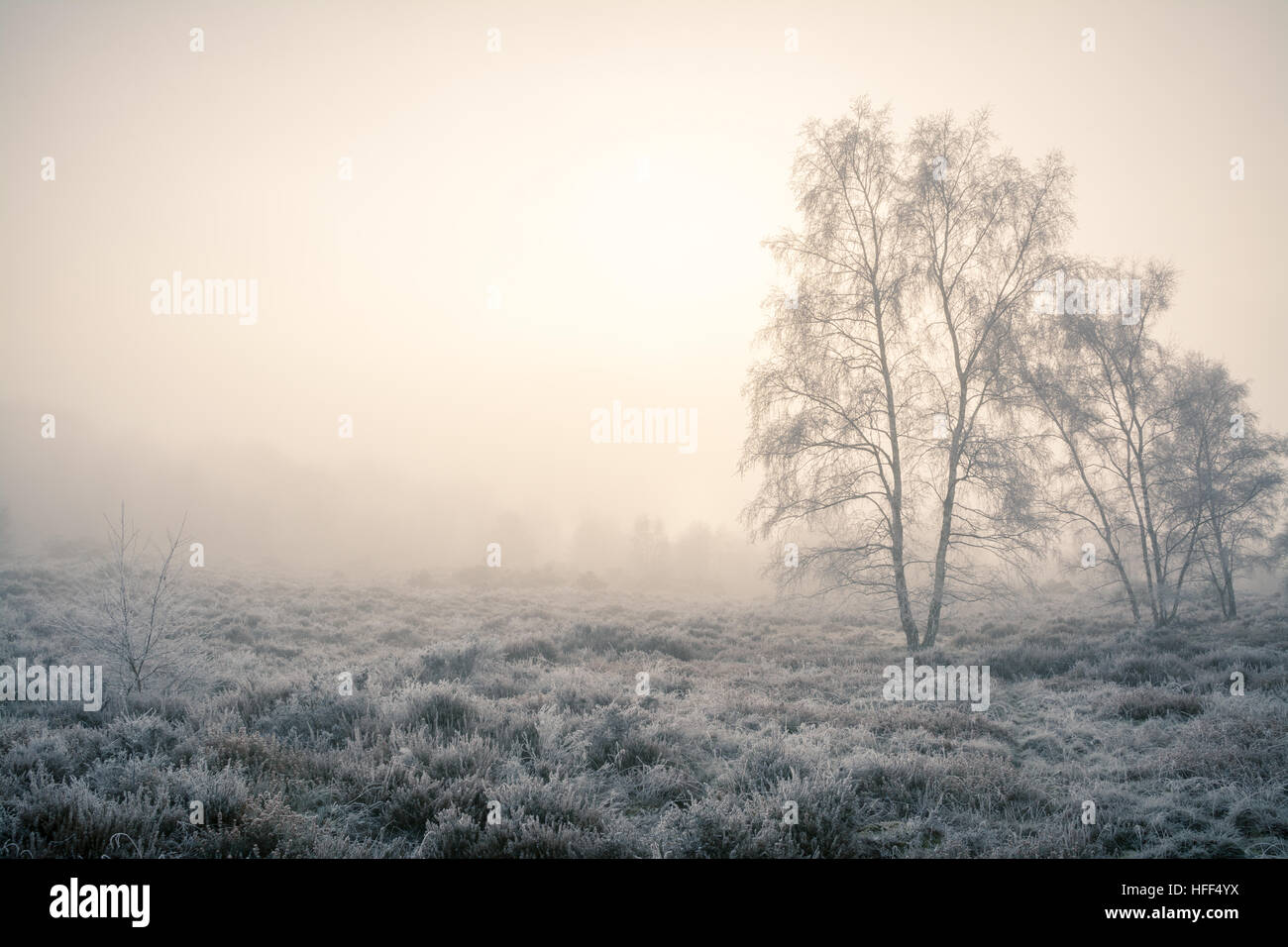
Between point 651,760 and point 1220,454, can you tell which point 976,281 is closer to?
point 1220,454

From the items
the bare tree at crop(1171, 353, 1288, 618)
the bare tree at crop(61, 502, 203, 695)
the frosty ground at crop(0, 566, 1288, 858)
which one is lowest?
the frosty ground at crop(0, 566, 1288, 858)

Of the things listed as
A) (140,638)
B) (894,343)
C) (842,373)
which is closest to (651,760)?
(140,638)

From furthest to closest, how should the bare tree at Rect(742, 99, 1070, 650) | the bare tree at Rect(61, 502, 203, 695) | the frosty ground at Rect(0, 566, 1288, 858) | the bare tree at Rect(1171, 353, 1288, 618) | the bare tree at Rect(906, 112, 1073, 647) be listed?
the bare tree at Rect(1171, 353, 1288, 618) → the bare tree at Rect(742, 99, 1070, 650) → the bare tree at Rect(906, 112, 1073, 647) → the bare tree at Rect(61, 502, 203, 695) → the frosty ground at Rect(0, 566, 1288, 858)

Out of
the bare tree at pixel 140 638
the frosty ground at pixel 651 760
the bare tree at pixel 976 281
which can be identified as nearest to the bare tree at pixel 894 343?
the bare tree at pixel 976 281

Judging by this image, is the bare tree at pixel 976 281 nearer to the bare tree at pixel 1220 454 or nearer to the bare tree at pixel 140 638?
the bare tree at pixel 1220 454

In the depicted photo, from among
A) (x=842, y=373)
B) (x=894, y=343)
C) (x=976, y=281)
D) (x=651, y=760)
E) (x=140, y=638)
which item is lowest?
(x=651, y=760)

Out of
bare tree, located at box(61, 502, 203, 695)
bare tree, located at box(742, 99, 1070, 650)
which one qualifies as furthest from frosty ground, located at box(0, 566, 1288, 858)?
bare tree, located at box(742, 99, 1070, 650)

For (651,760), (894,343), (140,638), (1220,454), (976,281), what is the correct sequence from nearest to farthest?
(651,760)
(140,638)
(976,281)
(894,343)
(1220,454)

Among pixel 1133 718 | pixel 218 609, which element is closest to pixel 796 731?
pixel 1133 718

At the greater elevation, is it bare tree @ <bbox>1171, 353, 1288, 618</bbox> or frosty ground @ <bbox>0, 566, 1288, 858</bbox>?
bare tree @ <bbox>1171, 353, 1288, 618</bbox>

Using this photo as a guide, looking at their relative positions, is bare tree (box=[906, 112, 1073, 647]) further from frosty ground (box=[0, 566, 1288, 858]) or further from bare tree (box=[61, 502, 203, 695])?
bare tree (box=[61, 502, 203, 695])
